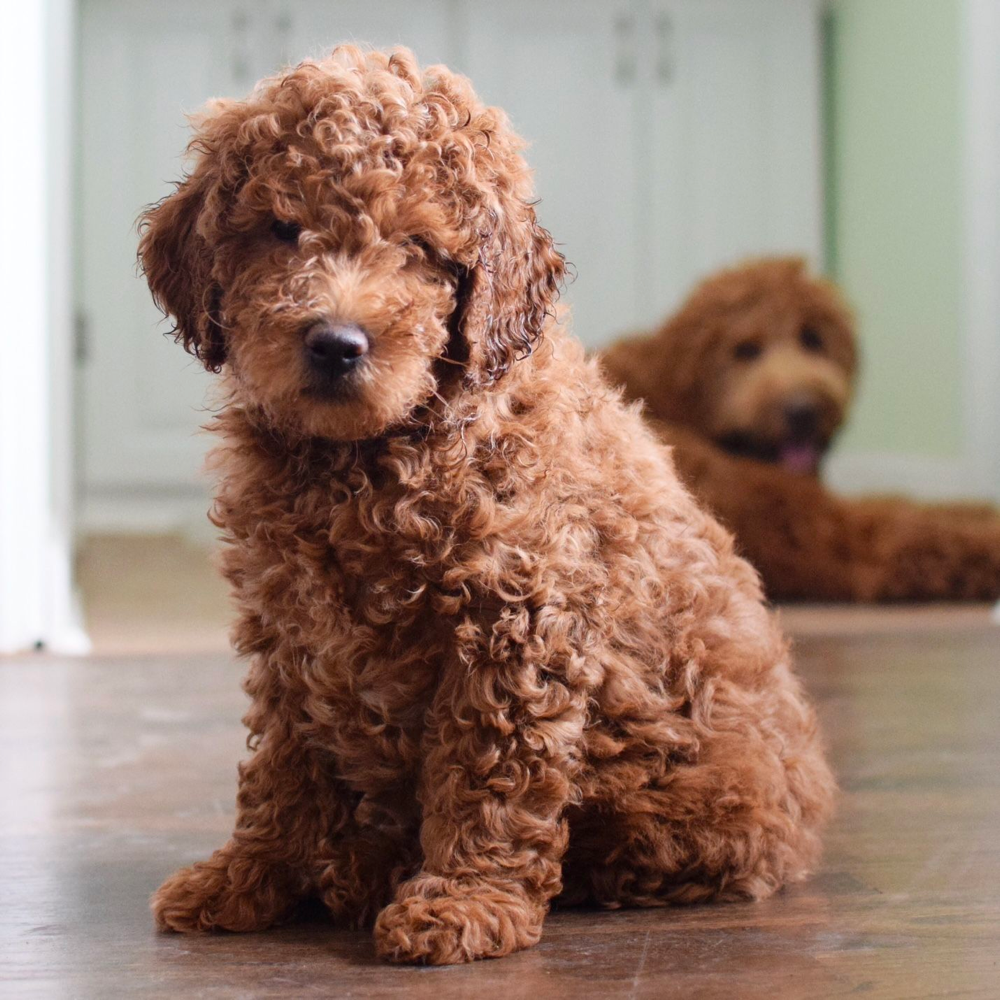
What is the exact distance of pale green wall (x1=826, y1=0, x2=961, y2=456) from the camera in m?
5.89

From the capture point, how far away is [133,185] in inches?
276

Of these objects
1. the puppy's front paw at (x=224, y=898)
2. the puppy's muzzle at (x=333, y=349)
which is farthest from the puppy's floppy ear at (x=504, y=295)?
the puppy's front paw at (x=224, y=898)

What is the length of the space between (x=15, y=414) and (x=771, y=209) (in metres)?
4.52

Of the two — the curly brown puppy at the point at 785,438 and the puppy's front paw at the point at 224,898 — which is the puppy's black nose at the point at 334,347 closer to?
the puppy's front paw at the point at 224,898

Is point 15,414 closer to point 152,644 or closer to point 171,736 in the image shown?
point 152,644

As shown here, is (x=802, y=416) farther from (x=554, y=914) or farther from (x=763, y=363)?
(x=554, y=914)

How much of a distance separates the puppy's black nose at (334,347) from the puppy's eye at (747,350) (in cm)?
345

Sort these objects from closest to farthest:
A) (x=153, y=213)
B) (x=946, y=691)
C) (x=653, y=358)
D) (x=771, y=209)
→ (x=153, y=213)
(x=946, y=691)
(x=653, y=358)
(x=771, y=209)

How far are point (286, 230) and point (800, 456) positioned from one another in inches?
138

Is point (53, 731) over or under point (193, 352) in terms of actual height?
under

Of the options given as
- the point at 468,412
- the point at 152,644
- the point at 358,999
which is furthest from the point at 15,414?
the point at 358,999

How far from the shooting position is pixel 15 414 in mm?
3807

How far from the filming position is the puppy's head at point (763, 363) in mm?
4828

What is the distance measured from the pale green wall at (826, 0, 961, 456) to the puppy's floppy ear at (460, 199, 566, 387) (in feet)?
14.4
